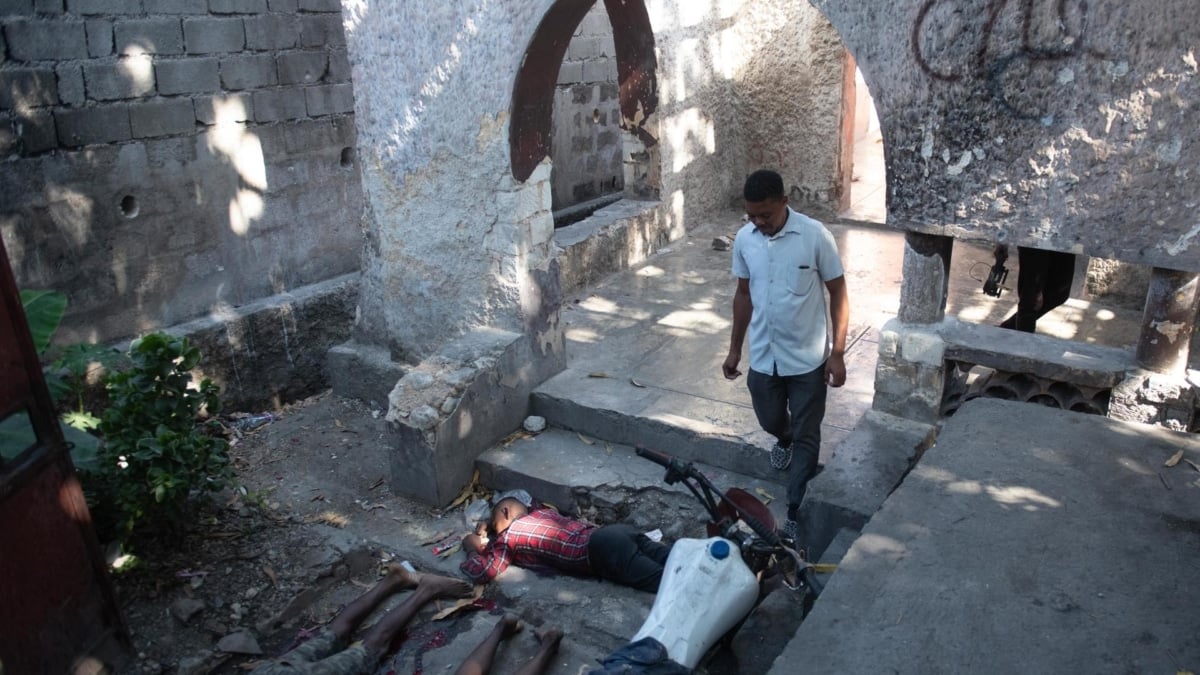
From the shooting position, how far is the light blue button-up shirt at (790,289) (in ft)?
13.0

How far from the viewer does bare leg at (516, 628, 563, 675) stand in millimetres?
3666

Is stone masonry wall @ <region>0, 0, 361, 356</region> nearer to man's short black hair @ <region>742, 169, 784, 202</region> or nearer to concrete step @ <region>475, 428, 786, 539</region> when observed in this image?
concrete step @ <region>475, 428, 786, 539</region>

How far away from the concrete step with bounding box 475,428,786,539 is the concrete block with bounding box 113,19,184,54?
3214 mm

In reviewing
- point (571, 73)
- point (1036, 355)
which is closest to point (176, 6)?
Result: point (571, 73)

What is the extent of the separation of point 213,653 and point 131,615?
1.49 ft

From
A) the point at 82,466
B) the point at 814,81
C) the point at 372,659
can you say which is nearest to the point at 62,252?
the point at 82,466

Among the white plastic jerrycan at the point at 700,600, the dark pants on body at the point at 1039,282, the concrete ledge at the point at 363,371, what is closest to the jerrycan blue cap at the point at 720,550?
the white plastic jerrycan at the point at 700,600

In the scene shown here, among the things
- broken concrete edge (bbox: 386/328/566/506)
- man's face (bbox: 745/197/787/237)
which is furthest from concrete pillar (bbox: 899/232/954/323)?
broken concrete edge (bbox: 386/328/566/506)

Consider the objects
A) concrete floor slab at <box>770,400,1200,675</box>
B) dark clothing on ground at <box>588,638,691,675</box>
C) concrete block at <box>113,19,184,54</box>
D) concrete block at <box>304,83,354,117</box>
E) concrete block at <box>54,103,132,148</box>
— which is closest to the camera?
concrete floor slab at <box>770,400,1200,675</box>

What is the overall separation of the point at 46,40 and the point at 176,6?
0.84 m

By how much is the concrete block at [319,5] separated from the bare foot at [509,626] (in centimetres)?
448

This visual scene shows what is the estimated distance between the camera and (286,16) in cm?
622

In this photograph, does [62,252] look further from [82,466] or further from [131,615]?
[131,615]

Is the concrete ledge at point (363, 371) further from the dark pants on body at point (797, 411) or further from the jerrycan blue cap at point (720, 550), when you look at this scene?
the jerrycan blue cap at point (720, 550)
